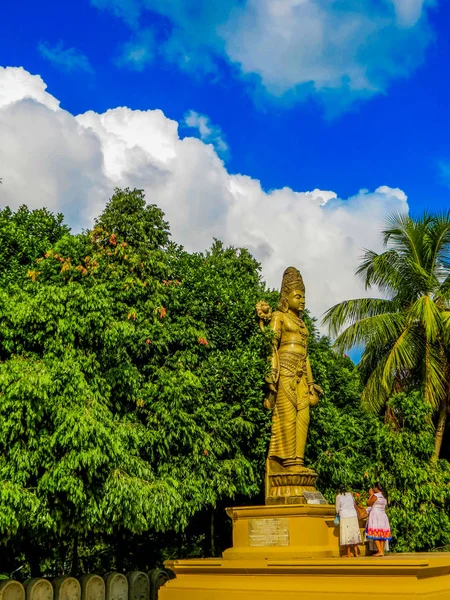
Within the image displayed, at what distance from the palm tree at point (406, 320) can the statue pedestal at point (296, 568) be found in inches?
313

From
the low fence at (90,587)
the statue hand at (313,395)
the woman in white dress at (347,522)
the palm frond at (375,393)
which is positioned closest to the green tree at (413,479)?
the palm frond at (375,393)

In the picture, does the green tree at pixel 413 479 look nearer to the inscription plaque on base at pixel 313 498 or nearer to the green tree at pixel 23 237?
the inscription plaque on base at pixel 313 498

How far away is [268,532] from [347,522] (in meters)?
1.18

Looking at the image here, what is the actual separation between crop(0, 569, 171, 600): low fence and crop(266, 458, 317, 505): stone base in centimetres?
239

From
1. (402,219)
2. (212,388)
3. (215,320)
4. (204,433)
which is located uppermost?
(402,219)

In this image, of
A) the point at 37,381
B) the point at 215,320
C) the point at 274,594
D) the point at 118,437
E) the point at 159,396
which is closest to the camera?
the point at 274,594

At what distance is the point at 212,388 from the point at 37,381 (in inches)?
191

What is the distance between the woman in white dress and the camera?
10367 millimetres

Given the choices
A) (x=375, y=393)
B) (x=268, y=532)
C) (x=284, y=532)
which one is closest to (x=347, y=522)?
(x=284, y=532)

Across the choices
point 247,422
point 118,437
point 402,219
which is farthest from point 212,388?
point 402,219

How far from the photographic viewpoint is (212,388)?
14.0m

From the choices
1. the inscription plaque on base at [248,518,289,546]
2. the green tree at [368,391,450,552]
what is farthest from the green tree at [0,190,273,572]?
the green tree at [368,391,450,552]

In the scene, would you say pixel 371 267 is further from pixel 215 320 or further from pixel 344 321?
pixel 215 320

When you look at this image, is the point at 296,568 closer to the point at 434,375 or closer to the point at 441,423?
the point at 434,375
